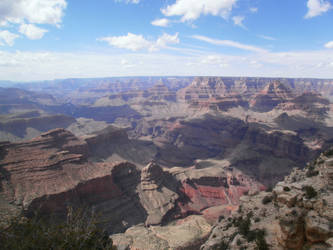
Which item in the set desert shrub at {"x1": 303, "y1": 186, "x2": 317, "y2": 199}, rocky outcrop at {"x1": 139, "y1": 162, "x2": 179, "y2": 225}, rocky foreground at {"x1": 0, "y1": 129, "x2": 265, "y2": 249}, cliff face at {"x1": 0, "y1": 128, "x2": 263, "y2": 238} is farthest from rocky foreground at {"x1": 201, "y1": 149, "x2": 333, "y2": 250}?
rocky outcrop at {"x1": 139, "y1": 162, "x2": 179, "y2": 225}

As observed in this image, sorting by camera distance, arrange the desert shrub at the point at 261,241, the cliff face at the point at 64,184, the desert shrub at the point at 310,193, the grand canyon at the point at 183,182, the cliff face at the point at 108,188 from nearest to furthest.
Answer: the desert shrub at the point at 310,193 → the desert shrub at the point at 261,241 → the grand canyon at the point at 183,182 → the cliff face at the point at 64,184 → the cliff face at the point at 108,188

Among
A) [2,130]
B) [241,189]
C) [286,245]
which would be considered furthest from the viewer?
[2,130]

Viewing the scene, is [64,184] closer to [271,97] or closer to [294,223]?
[294,223]

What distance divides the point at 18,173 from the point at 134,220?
26660 millimetres

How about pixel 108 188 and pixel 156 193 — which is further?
pixel 156 193

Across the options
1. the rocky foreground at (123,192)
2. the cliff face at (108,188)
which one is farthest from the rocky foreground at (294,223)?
the cliff face at (108,188)

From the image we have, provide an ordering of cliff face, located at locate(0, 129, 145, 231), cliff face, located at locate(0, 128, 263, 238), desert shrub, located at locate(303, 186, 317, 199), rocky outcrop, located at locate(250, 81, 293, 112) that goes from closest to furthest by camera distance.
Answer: desert shrub, located at locate(303, 186, 317, 199)
cliff face, located at locate(0, 129, 145, 231)
cliff face, located at locate(0, 128, 263, 238)
rocky outcrop, located at locate(250, 81, 293, 112)

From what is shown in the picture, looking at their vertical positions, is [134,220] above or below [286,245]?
below

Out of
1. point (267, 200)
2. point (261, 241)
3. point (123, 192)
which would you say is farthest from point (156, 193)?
point (261, 241)

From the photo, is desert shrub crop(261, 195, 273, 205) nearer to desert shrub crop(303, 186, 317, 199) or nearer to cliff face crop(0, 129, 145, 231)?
desert shrub crop(303, 186, 317, 199)

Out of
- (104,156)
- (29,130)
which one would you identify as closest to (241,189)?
(104,156)

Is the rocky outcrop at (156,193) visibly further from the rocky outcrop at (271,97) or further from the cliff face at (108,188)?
the rocky outcrop at (271,97)

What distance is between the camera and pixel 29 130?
124750mm

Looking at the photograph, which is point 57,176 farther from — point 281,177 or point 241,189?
point 281,177
